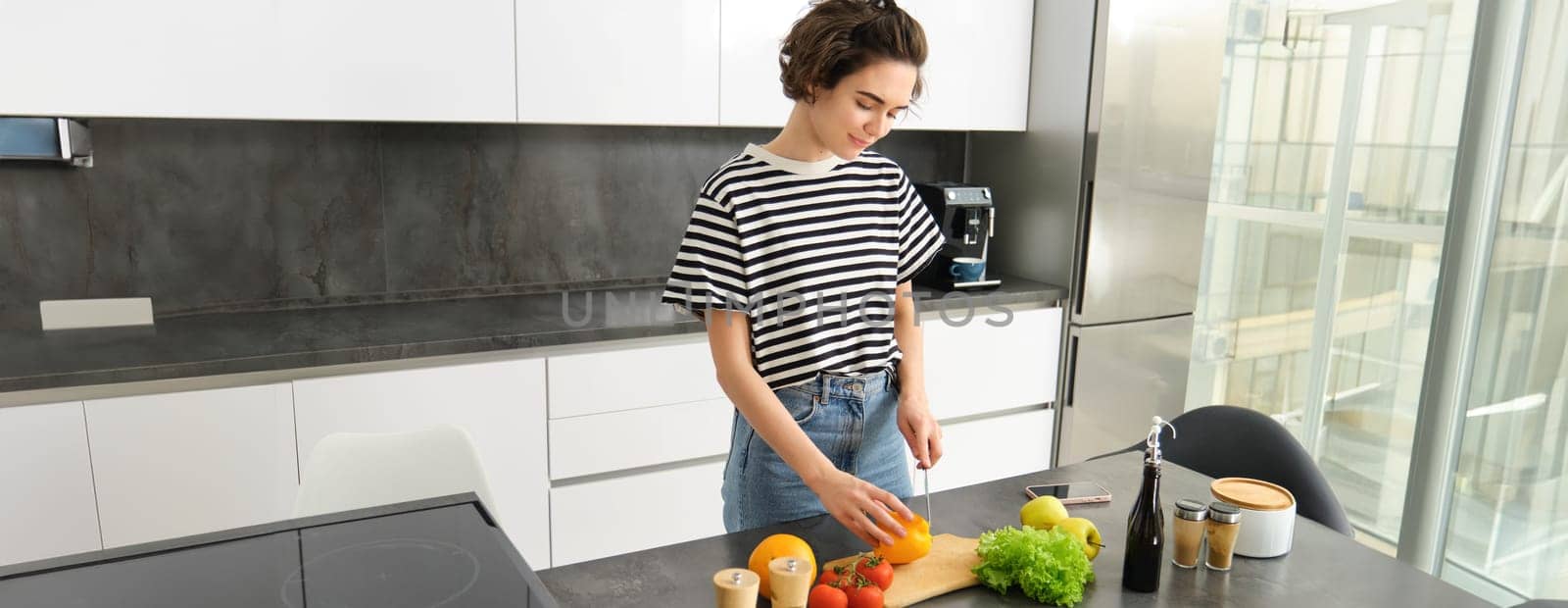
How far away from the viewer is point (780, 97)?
271cm

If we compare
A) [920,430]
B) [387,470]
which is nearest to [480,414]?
[387,470]

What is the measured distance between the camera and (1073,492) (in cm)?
152

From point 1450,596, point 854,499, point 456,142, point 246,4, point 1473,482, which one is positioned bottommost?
point 1473,482

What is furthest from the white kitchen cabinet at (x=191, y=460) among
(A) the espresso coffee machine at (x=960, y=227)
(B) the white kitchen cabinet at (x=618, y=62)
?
(A) the espresso coffee machine at (x=960, y=227)

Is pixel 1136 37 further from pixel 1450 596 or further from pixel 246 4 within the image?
pixel 246 4

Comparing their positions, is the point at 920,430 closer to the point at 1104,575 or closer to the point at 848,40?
the point at 1104,575

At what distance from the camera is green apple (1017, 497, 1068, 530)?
4.25ft

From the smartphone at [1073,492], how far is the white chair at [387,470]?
0.87 m

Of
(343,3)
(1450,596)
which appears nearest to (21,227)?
(343,3)

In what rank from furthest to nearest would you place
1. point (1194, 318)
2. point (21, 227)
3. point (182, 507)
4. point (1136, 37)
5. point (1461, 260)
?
point (1194, 318) → point (1136, 37) → point (1461, 260) → point (21, 227) → point (182, 507)

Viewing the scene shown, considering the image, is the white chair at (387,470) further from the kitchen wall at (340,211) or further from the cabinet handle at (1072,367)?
the cabinet handle at (1072,367)

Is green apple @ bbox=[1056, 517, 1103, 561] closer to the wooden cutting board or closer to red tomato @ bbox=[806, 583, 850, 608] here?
the wooden cutting board

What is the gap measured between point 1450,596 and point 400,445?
153cm

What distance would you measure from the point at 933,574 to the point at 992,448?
187 centimetres
